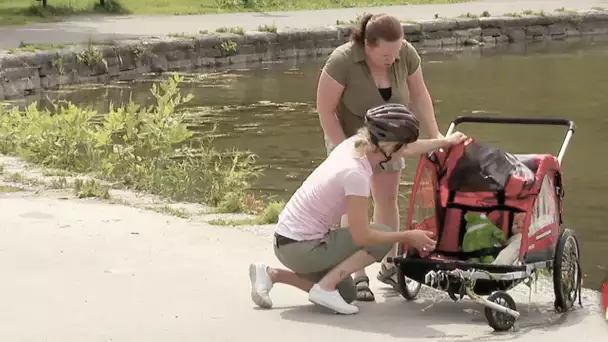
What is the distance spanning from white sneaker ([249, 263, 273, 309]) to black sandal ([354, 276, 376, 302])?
1.58 feet

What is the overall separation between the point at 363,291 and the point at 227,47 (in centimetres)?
1457

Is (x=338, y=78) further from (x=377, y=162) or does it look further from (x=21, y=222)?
(x=21, y=222)

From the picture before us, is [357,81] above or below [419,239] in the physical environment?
above

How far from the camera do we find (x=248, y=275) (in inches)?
253

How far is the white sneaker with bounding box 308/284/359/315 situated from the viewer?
18.6ft

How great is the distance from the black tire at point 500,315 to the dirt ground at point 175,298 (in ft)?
0.17

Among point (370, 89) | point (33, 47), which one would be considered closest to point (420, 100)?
point (370, 89)

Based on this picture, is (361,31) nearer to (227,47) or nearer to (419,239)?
(419,239)

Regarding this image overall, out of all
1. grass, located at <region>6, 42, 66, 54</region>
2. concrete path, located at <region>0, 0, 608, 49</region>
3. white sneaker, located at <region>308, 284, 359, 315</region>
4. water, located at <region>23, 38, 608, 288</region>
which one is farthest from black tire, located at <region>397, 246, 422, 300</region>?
concrete path, located at <region>0, 0, 608, 49</region>

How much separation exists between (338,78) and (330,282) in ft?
3.54

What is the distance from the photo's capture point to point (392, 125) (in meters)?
5.46

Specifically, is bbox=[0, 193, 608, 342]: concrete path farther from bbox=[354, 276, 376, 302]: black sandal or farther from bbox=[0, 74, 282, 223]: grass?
bbox=[0, 74, 282, 223]: grass

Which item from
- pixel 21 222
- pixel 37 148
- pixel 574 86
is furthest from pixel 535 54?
pixel 21 222

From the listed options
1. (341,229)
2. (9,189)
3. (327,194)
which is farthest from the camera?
(9,189)
